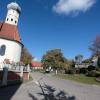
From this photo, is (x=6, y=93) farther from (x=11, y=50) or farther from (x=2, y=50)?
(x=11, y=50)

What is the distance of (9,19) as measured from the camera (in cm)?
5284

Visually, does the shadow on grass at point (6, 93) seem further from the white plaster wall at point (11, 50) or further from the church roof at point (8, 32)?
the church roof at point (8, 32)

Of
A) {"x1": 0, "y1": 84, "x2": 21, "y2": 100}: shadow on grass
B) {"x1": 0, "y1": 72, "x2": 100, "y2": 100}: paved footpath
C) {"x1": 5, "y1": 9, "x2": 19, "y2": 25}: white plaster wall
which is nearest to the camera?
{"x1": 0, "y1": 84, "x2": 21, "y2": 100}: shadow on grass

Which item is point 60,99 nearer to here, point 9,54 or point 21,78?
point 21,78

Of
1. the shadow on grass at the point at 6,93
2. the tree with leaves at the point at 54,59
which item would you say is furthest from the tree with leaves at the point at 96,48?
the shadow on grass at the point at 6,93

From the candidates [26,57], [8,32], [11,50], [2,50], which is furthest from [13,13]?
[26,57]

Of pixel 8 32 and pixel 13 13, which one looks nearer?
pixel 8 32

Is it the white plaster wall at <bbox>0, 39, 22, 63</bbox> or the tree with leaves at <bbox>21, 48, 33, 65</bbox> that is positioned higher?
the tree with leaves at <bbox>21, 48, 33, 65</bbox>

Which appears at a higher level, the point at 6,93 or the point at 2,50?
the point at 2,50

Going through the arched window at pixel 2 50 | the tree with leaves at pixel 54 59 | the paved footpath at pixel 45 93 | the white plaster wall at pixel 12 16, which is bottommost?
the paved footpath at pixel 45 93

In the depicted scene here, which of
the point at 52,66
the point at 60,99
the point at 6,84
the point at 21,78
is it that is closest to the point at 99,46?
the point at 52,66

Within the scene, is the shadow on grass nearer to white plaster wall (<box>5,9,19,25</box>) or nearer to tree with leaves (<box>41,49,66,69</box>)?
white plaster wall (<box>5,9,19,25</box>)

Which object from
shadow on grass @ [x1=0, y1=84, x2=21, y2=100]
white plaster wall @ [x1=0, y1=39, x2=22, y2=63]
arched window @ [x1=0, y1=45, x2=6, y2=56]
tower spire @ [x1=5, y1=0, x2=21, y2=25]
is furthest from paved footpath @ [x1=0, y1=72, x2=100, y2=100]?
tower spire @ [x1=5, y1=0, x2=21, y2=25]

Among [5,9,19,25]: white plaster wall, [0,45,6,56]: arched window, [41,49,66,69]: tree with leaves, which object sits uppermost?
[5,9,19,25]: white plaster wall
